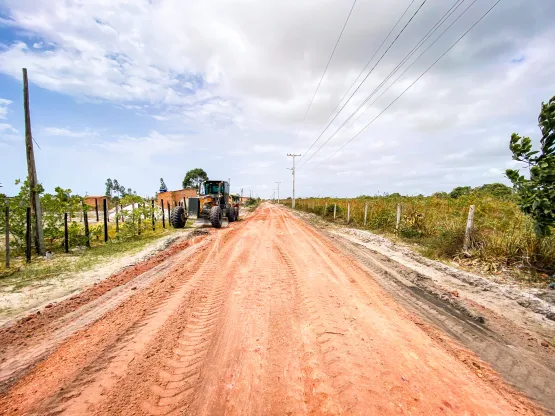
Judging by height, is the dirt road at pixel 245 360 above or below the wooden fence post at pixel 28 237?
below

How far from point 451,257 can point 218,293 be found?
6.78m

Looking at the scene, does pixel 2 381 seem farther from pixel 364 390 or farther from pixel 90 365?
pixel 364 390

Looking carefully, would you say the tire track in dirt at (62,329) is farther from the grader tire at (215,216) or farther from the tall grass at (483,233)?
the tall grass at (483,233)

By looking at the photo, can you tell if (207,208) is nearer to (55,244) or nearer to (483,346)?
(55,244)

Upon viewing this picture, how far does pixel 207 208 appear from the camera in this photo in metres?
15.5

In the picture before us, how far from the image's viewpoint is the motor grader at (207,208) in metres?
14.2

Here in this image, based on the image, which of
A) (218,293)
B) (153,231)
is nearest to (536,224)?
(218,293)

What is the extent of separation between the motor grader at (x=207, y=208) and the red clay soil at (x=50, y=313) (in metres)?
7.34

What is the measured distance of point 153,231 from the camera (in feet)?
44.5

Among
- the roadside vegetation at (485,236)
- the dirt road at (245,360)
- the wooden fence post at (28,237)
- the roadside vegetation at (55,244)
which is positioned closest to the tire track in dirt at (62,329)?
the dirt road at (245,360)

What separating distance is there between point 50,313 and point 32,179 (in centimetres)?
631

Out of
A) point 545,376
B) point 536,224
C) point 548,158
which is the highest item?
point 548,158

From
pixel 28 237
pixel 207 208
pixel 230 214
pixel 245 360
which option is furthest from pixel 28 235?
pixel 230 214

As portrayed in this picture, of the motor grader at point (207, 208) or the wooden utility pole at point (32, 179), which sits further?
the motor grader at point (207, 208)
